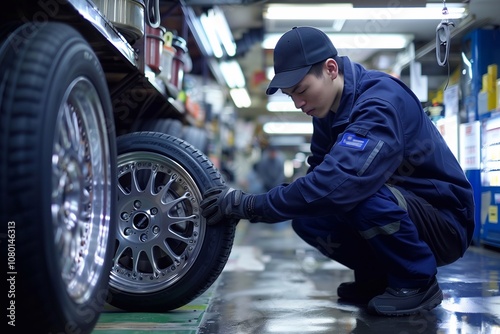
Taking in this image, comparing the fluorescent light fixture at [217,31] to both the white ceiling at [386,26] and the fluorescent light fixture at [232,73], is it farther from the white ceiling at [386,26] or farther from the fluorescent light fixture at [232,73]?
the fluorescent light fixture at [232,73]

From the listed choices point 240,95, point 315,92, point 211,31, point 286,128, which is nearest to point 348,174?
point 315,92

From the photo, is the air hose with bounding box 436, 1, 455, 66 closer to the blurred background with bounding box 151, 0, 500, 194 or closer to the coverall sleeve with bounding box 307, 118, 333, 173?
the blurred background with bounding box 151, 0, 500, 194

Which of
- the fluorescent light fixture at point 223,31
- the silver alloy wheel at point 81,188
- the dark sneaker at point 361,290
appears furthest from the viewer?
the fluorescent light fixture at point 223,31

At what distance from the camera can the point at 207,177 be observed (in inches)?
73.2

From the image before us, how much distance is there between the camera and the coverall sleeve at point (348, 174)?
1737mm

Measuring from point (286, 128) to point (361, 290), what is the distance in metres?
15.0

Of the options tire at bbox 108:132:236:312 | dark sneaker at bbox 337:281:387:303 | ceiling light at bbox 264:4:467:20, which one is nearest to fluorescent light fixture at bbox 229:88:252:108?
ceiling light at bbox 264:4:467:20

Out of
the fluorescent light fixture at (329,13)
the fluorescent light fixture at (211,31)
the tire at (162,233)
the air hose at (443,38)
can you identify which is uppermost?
the fluorescent light fixture at (329,13)

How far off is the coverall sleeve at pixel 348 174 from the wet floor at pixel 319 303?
0.35 m

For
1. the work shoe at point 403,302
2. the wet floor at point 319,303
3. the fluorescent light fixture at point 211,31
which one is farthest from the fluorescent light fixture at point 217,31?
the work shoe at point 403,302

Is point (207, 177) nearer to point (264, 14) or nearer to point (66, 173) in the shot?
point (66, 173)

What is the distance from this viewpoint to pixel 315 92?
6.47 feet

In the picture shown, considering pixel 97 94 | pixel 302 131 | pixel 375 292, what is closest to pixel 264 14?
pixel 375 292

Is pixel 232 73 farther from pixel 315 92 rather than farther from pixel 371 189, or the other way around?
pixel 371 189
